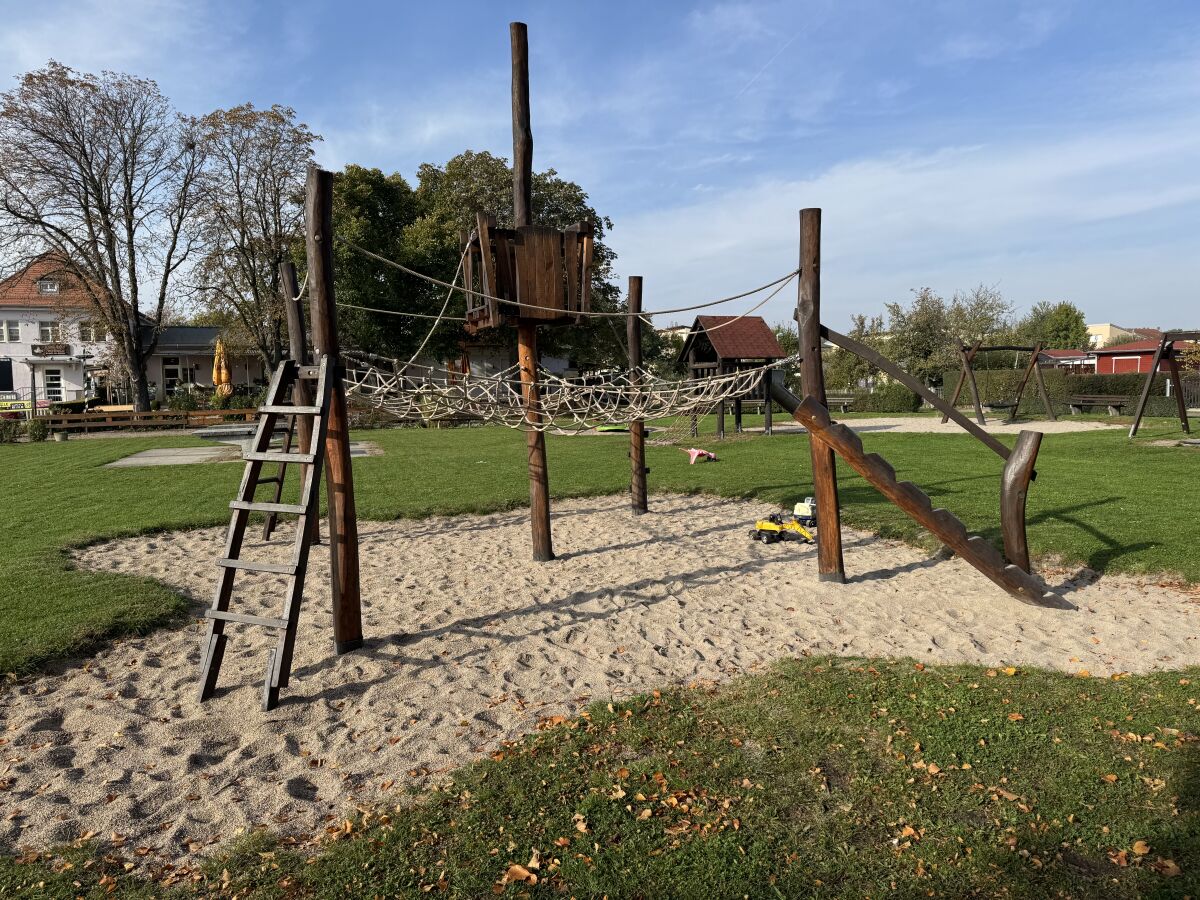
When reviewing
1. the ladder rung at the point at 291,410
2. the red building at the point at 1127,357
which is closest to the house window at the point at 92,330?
the ladder rung at the point at 291,410

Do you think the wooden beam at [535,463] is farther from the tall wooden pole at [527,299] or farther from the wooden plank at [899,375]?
the wooden plank at [899,375]

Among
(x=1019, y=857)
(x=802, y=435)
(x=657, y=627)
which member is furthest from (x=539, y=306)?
(x=802, y=435)

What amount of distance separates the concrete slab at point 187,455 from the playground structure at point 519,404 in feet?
30.0

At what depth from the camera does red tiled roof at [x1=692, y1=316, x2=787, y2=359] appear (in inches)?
861

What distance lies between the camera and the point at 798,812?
2.99m

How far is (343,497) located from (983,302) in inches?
1911

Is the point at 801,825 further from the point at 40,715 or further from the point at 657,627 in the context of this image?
the point at 40,715

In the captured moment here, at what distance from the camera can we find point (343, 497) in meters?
4.82

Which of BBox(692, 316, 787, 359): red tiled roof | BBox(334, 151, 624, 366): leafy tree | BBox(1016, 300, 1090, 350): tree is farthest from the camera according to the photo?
BBox(1016, 300, 1090, 350): tree

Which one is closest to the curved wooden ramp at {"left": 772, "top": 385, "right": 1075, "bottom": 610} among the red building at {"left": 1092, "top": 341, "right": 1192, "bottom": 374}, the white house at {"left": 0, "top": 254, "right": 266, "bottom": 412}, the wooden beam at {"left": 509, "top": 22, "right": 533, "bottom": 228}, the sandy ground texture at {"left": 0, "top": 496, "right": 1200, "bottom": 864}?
the sandy ground texture at {"left": 0, "top": 496, "right": 1200, "bottom": 864}

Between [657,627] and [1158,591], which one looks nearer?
[657,627]

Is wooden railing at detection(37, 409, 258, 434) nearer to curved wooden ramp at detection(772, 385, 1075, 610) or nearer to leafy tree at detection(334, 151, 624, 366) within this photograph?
leafy tree at detection(334, 151, 624, 366)

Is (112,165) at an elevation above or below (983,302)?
above

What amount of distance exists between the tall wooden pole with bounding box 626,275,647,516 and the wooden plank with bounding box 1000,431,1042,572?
13.5ft
